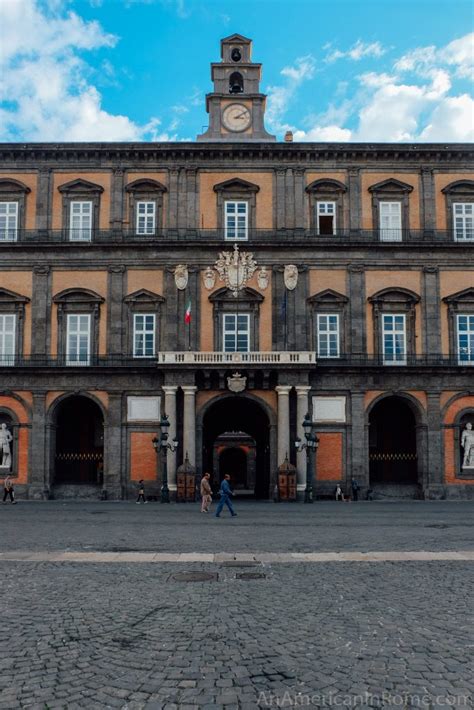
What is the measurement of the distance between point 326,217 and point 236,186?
5360mm

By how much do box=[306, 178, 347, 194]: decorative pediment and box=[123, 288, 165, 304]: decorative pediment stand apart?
10382 mm

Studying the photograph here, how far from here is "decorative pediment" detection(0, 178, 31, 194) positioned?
135 feet

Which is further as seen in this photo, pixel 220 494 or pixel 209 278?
pixel 209 278

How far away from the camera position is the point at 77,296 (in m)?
40.5

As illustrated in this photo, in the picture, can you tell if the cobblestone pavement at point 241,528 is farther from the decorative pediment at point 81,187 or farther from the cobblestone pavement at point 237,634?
the decorative pediment at point 81,187

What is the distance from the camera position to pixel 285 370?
126 ft

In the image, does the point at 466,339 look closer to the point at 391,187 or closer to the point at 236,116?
the point at 391,187

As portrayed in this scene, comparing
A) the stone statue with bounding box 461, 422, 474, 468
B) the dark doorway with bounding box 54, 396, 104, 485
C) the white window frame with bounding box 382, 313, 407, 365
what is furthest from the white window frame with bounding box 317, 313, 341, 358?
the dark doorway with bounding box 54, 396, 104, 485

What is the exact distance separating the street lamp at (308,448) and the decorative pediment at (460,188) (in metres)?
15.5

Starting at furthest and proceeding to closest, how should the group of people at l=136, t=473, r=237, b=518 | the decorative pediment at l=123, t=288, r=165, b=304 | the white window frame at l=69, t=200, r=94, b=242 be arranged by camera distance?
the white window frame at l=69, t=200, r=94, b=242, the decorative pediment at l=123, t=288, r=165, b=304, the group of people at l=136, t=473, r=237, b=518

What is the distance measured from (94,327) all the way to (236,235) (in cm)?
938

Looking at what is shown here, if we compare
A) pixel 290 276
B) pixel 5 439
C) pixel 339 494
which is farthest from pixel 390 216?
pixel 5 439

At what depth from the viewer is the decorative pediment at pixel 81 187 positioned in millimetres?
41281

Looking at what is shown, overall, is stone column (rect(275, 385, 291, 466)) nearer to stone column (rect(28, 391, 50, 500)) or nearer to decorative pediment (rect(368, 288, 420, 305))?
decorative pediment (rect(368, 288, 420, 305))
